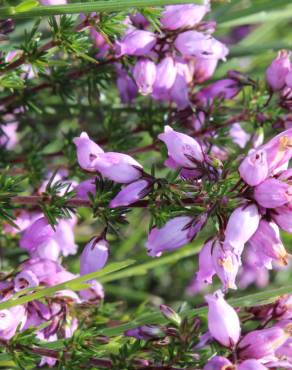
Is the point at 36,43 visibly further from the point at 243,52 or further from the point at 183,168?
the point at 243,52

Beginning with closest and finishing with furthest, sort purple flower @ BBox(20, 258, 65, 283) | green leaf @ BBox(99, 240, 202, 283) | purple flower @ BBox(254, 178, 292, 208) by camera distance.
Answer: purple flower @ BBox(254, 178, 292, 208) → purple flower @ BBox(20, 258, 65, 283) → green leaf @ BBox(99, 240, 202, 283)

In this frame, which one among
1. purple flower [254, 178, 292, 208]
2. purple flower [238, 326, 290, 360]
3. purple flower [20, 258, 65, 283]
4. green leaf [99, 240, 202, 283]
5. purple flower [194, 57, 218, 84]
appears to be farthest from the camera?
green leaf [99, 240, 202, 283]

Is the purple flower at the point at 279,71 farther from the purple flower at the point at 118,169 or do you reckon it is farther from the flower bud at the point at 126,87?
the purple flower at the point at 118,169

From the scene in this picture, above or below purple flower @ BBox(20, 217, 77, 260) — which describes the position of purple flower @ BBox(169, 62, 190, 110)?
above

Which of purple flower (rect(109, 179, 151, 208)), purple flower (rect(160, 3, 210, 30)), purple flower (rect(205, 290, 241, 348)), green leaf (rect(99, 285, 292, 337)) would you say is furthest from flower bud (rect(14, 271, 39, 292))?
purple flower (rect(160, 3, 210, 30))

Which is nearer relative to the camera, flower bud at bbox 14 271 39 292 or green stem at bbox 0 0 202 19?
green stem at bbox 0 0 202 19

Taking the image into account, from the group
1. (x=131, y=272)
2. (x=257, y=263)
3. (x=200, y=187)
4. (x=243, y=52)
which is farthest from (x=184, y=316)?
(x=243, y=52)

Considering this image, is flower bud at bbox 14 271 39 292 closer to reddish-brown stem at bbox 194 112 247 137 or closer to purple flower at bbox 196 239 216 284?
purple flower at bbox 196 239 216 284
